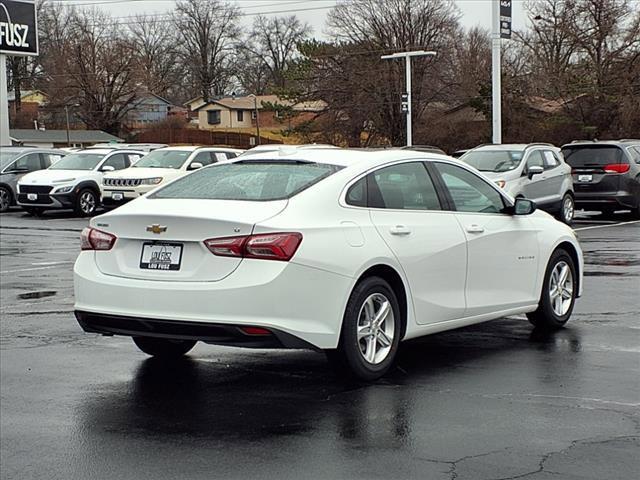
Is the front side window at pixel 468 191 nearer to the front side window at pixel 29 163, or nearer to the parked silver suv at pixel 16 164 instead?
the parked silver suv at pixel 16 164

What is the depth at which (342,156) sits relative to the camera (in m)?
7.61

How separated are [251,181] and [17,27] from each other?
3684cm

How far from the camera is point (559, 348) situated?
26.8 feet

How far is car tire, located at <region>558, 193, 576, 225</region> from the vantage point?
21812 mm

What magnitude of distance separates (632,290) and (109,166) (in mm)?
18792

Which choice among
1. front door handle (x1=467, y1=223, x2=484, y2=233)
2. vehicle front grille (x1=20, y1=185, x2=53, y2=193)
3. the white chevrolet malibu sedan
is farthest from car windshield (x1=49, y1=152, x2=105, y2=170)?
front door handle (x1=467, y1=223, x2=484, y2=233)

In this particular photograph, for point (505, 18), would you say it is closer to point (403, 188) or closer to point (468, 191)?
point (468, 191)

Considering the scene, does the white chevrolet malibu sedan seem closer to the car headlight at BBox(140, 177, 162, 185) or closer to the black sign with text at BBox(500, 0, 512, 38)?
the car headlight at BBox(140, 177, 162, 185)

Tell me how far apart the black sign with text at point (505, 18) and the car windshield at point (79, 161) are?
39.1ft

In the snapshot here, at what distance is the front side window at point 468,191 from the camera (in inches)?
319

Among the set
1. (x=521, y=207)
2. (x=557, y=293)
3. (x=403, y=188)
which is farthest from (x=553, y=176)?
(x=403, y=188)

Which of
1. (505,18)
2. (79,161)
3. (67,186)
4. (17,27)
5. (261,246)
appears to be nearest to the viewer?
(261,246)

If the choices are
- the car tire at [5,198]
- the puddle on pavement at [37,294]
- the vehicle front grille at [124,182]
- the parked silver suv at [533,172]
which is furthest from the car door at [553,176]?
the car tire at [5,198]

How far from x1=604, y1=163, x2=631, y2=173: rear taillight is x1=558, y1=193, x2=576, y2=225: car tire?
1154 millimetres
